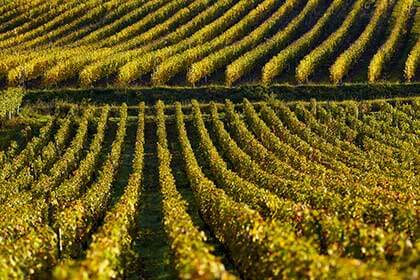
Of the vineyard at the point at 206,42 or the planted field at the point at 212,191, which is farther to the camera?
the vineyard at the point at 206,42

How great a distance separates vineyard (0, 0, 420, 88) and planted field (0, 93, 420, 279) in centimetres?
1119

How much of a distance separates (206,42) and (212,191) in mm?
58117

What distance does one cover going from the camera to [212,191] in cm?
3055

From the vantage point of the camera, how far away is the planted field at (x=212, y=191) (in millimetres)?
16750

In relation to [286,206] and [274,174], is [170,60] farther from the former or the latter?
[286,206]

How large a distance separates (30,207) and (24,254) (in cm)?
1129

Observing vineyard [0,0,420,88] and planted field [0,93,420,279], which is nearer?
planted field [0,93,420,279]

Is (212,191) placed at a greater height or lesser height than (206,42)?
lesser

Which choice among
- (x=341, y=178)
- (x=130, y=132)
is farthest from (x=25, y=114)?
(x=341, y=178)

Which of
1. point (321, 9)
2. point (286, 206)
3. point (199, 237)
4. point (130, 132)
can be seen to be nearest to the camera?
point (199, 237)

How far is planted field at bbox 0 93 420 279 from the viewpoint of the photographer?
16750mm

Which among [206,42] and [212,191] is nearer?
[212,191]

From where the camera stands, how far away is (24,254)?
1945 cm

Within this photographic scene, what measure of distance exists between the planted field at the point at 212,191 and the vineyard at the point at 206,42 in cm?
1119
